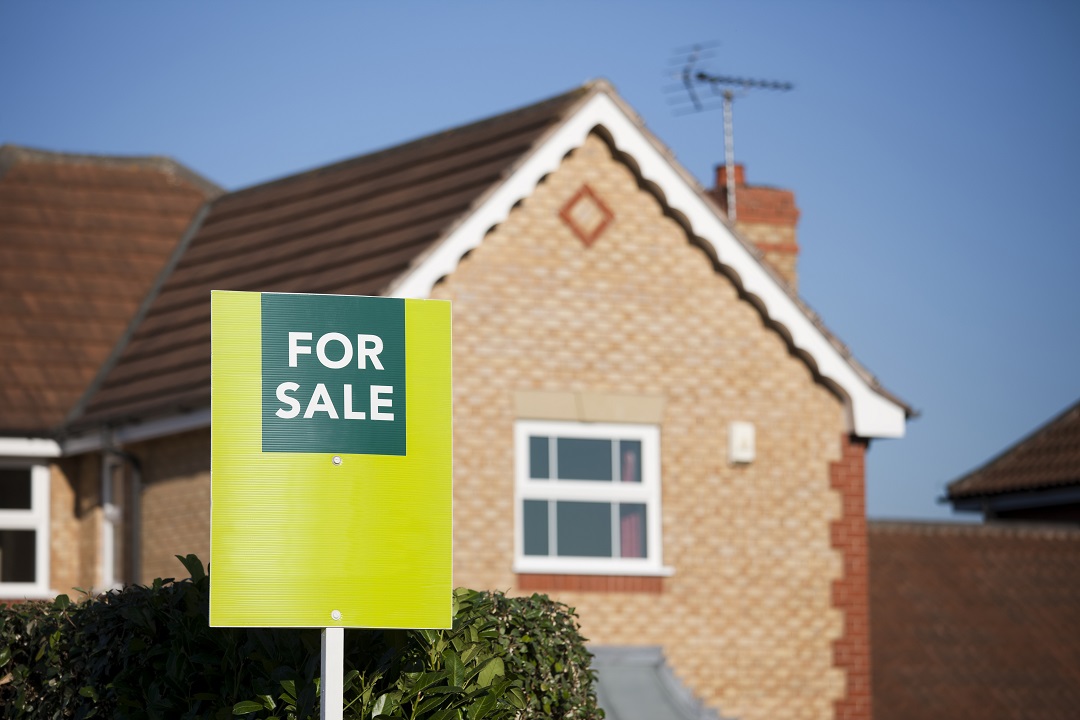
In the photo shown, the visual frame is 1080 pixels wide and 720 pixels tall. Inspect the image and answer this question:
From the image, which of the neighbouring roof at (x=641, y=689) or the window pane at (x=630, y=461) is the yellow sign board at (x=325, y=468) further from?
the window pane at (x=630, y=461)

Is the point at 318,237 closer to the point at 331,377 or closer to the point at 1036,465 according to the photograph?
the point at 1036,465

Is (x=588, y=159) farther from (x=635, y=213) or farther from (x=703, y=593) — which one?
(x=703, y=593)

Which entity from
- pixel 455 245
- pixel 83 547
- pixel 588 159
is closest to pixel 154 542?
pixel 83 547

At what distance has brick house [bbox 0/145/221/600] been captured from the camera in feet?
68.8

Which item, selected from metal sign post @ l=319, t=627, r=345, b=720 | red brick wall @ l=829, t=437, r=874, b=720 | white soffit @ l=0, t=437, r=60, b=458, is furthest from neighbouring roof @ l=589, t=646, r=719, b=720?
metal sign post @ l=319, t=627, r=345, b=720

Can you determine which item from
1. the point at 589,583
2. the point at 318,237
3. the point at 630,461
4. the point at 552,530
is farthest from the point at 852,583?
the point at 318,237

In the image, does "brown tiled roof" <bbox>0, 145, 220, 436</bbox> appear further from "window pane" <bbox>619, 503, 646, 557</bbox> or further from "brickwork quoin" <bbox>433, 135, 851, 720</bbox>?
"window pane" <bbox>619, 503, 646, 557</bbox>

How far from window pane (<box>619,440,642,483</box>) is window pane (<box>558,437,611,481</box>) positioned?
0.17 meters

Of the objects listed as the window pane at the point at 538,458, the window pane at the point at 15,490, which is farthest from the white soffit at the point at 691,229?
the window pane at the point at 15,490

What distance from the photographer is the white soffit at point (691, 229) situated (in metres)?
17.8

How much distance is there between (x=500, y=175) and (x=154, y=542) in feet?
18.7

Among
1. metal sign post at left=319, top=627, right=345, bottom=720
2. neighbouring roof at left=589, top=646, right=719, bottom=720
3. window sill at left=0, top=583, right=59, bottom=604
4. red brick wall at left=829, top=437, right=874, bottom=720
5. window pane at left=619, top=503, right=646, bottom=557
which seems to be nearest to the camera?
metal sign post at left=319, top=627, right=345, bottom=720

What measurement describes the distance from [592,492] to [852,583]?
3.23m

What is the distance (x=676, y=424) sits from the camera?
60.8 feet
